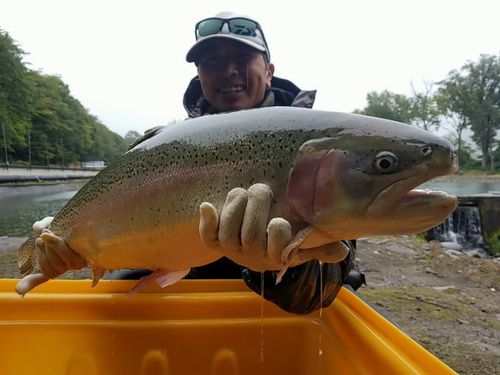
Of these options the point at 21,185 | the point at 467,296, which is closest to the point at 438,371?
the point at 467,296

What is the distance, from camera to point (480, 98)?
45.2 meters

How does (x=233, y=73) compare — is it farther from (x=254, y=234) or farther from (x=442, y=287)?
(x=442, y=287)

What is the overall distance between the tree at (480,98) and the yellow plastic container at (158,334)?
1899 inches

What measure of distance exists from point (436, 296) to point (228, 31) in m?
3.25

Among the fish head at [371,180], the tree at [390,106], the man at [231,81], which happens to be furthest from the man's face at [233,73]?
the tree at [390,106]

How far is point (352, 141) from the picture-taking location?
1173 mm

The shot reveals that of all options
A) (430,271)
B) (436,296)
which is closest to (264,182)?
(436,296)

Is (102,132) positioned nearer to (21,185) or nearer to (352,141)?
(21,185)

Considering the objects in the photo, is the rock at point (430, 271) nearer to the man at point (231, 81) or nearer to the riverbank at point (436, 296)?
the riverbank at point (436, 296)

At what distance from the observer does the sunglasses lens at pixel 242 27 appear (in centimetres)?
262

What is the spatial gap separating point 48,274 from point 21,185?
86.5 feet

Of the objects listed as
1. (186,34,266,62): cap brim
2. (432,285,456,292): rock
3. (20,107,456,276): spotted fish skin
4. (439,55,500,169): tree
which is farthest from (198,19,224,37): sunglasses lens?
(439,55,500,169): tree

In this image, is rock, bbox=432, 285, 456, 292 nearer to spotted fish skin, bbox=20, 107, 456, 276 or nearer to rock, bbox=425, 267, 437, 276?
rock, bbox=425, 267, 437, 276

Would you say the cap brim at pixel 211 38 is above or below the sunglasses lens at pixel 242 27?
below
